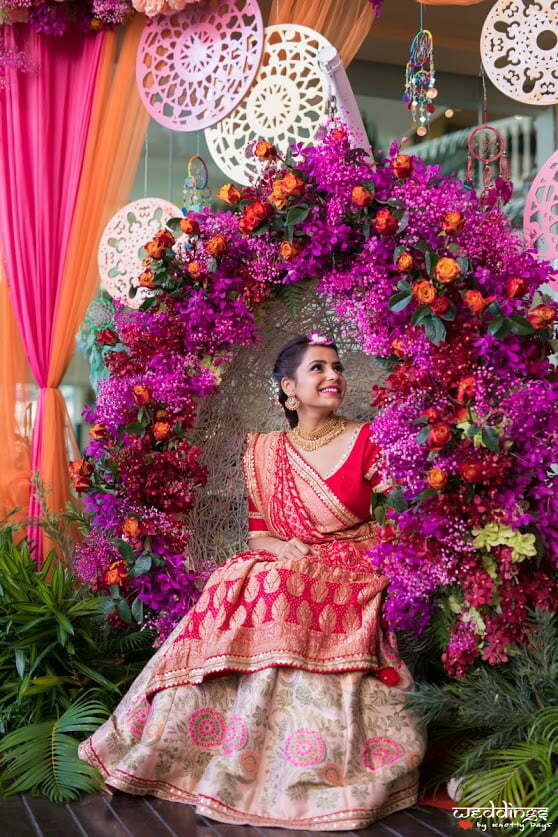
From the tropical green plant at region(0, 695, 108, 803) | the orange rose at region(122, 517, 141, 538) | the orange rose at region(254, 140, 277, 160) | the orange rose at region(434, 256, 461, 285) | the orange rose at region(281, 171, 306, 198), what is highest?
the orange rose at region(254, 140, 277, 160)

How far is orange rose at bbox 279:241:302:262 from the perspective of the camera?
3.58 metres

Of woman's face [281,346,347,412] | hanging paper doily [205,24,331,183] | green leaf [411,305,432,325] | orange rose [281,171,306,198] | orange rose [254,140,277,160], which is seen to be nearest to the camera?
green leaf [411,305,432,325]

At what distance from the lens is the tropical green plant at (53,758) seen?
3252mm

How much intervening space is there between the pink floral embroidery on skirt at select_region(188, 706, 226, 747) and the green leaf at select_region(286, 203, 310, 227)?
169 centimetres

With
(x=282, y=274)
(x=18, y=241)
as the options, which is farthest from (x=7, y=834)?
(x=18, y=241)

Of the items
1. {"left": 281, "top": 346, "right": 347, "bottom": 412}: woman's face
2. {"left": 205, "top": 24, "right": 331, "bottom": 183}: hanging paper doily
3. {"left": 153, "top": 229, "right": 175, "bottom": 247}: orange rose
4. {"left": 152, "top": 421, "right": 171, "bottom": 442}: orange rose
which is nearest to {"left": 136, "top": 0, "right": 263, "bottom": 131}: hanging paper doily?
{"left": 205, "top": 24, "right": 331, "bottom": 183}: hanging paper doily

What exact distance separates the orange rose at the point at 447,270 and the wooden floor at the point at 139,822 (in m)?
1.63

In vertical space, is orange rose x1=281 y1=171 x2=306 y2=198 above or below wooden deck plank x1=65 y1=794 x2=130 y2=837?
above

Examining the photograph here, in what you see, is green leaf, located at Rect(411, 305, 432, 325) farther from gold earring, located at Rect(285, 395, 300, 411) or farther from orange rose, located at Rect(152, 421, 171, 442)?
orange rose, located at Rect(152, 421, 171, 442)

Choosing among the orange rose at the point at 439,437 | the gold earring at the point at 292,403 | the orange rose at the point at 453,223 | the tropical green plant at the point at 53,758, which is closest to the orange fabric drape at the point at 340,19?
the orange rose at the point at 453,223

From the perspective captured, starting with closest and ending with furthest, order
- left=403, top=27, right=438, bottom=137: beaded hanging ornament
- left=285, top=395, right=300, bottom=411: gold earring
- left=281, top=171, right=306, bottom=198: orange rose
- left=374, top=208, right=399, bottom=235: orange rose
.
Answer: left=374, top=208, right=399, bottom=235: orange rose → left=281, top=171, right=306, bottom=198: orange rose → left=285, top=395, right=300, bottom=411: gold earring → left=403, top=27, right=438, bottom=137: beaded hanging ornament

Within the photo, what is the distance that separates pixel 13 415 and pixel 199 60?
1816 mm

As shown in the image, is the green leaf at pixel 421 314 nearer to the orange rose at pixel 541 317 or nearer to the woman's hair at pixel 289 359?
the orange rose at pixel 541 317

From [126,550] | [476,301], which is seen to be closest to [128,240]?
[126,550]
